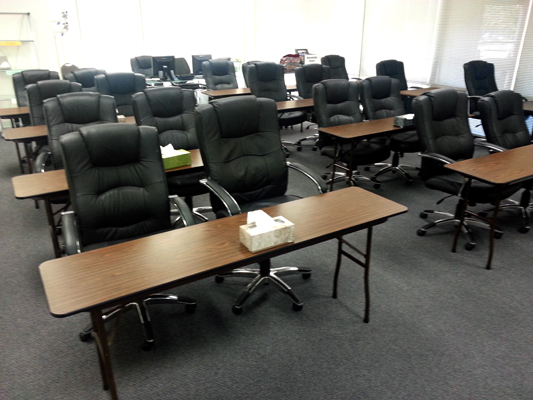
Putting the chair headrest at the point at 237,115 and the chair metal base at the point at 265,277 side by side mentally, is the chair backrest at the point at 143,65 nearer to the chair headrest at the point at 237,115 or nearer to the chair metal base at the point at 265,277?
the chair headrest at the point at 237,115

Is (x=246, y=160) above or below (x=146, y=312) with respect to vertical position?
above

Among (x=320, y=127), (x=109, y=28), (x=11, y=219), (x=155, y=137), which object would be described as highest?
(x=109, y=28)

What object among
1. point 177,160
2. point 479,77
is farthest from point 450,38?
point 177,160

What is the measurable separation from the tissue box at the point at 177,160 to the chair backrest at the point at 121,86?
222cm

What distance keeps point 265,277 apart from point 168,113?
1.76 meters

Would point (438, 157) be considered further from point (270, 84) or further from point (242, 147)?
point (270, 84)

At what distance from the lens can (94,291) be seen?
140cm

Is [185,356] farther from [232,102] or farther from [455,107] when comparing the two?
[455,107]

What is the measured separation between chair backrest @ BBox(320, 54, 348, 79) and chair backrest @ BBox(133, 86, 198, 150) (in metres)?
3.53

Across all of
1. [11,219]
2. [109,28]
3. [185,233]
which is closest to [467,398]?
[185,233]

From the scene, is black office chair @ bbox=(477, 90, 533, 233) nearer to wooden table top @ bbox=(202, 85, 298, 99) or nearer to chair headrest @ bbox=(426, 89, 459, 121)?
chair headrest @ bbox=(426, 89, 459, 121)

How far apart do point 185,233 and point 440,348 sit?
1.51 metres

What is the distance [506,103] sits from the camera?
366 centimetres

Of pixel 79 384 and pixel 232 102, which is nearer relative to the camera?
pixel 79 384
